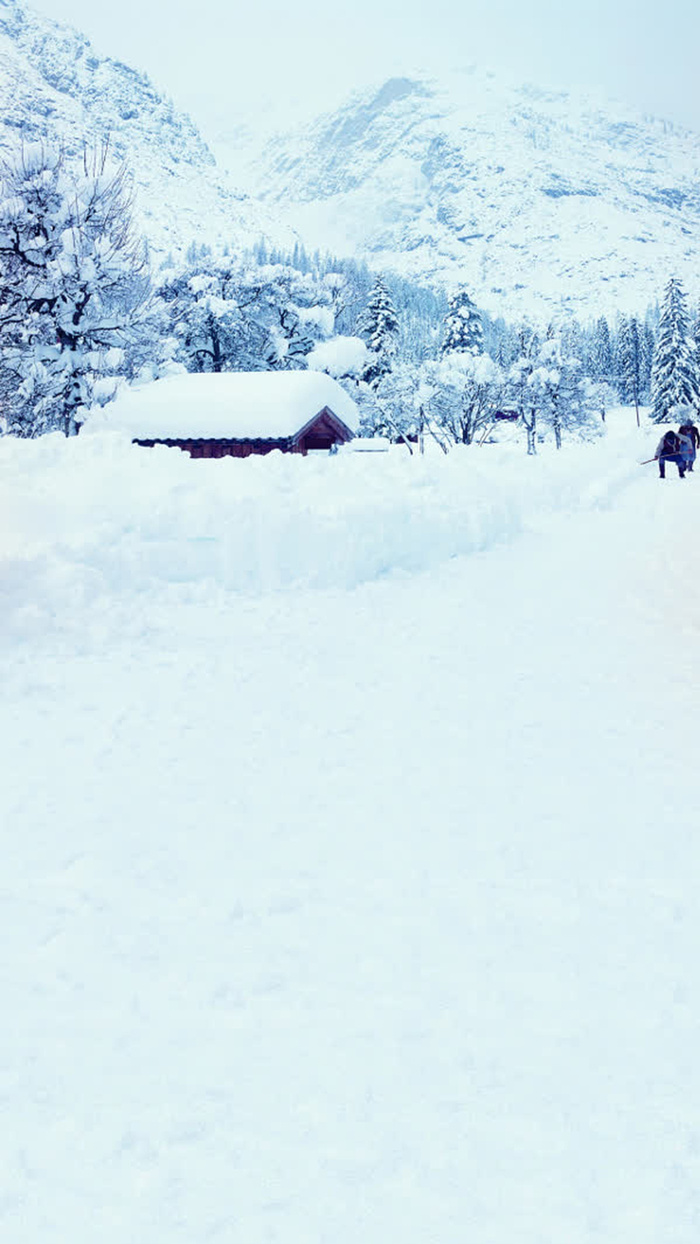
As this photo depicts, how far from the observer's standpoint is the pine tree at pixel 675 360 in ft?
217

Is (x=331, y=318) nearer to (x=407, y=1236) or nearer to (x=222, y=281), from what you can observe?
(x=222, y=281)

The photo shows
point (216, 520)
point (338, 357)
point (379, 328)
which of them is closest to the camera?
point (216, 520)

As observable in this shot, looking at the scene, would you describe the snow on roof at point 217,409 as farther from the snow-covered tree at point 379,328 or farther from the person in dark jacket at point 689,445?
the snow-covered tree at point 379,328

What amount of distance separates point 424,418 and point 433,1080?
41106 millimetres

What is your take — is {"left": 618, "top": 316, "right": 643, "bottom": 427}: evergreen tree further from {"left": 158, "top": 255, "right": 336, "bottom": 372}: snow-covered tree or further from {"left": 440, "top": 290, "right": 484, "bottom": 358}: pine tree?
{"left": 158, "top": 255, "right": 336, "bottom": 372}: snow-covered tree

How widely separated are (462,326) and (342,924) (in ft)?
179

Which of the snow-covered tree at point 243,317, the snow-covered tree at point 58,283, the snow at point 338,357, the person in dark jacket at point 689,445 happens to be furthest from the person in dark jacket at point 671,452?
the snow-covered tree at point 58,283

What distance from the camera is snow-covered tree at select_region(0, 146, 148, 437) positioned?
24.0 m

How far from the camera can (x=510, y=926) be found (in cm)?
304

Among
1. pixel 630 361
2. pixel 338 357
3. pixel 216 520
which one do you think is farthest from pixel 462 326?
pixel 630 361

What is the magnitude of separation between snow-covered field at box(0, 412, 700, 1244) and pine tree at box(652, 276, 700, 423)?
66.1 meters

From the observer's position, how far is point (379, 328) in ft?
153

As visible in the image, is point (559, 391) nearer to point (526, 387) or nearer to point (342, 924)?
point (526, 387)

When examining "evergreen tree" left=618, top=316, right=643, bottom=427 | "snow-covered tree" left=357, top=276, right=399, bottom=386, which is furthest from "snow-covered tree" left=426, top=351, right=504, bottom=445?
"evergreen tree" left=618, top=316, right=643, bottom=427
